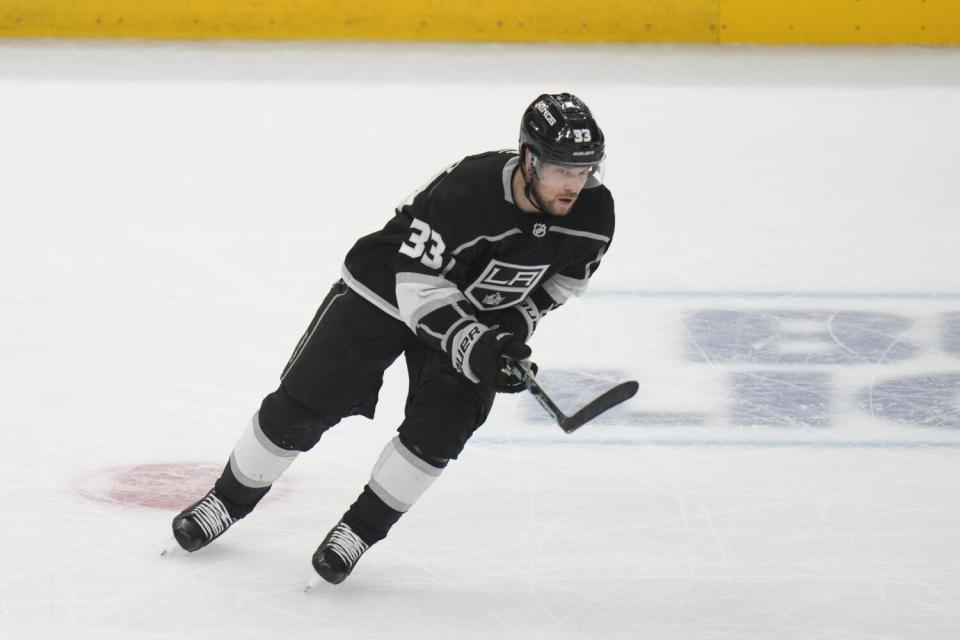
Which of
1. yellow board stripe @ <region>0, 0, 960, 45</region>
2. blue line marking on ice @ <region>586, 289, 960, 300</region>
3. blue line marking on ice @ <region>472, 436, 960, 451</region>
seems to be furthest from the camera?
yellow board stripe @ <region>0, 0, 960, 45</region>

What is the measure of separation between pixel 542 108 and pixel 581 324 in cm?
173

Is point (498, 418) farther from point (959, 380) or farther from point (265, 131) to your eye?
point (265, 131)

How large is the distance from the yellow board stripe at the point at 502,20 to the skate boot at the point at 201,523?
4.89 metres

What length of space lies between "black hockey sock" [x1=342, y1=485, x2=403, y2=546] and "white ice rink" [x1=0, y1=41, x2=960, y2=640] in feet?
0.40

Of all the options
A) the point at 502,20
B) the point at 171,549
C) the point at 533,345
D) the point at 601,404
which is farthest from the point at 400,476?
the point at 502,20

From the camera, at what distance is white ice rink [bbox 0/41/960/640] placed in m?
3.01

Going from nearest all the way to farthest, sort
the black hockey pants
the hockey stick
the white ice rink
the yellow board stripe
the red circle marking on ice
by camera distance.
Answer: the hockey stick < the black hockey pants < the white ice rink < the red circle marking on ice < the yellow board stripe

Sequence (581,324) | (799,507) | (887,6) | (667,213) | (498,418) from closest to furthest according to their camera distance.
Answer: (799,507)
(498,418)
(581,324)
(667,213)
(887,6)

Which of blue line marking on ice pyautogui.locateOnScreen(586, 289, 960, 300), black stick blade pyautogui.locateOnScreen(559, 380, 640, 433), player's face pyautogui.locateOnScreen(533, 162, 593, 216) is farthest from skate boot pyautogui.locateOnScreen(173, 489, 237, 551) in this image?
blue line marking on ice pyautogui.locateOnScreen(586, 289, 960, 300)

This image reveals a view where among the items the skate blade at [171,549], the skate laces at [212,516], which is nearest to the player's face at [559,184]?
the skate laces at [212,516]

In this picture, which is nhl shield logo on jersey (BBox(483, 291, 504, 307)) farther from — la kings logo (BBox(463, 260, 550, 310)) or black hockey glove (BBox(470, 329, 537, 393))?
black hockey glove (BBox(470, 329, 537, 393))

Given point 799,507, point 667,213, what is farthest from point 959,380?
point 667,213

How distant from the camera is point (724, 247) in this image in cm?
514

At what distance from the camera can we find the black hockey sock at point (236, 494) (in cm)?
308
